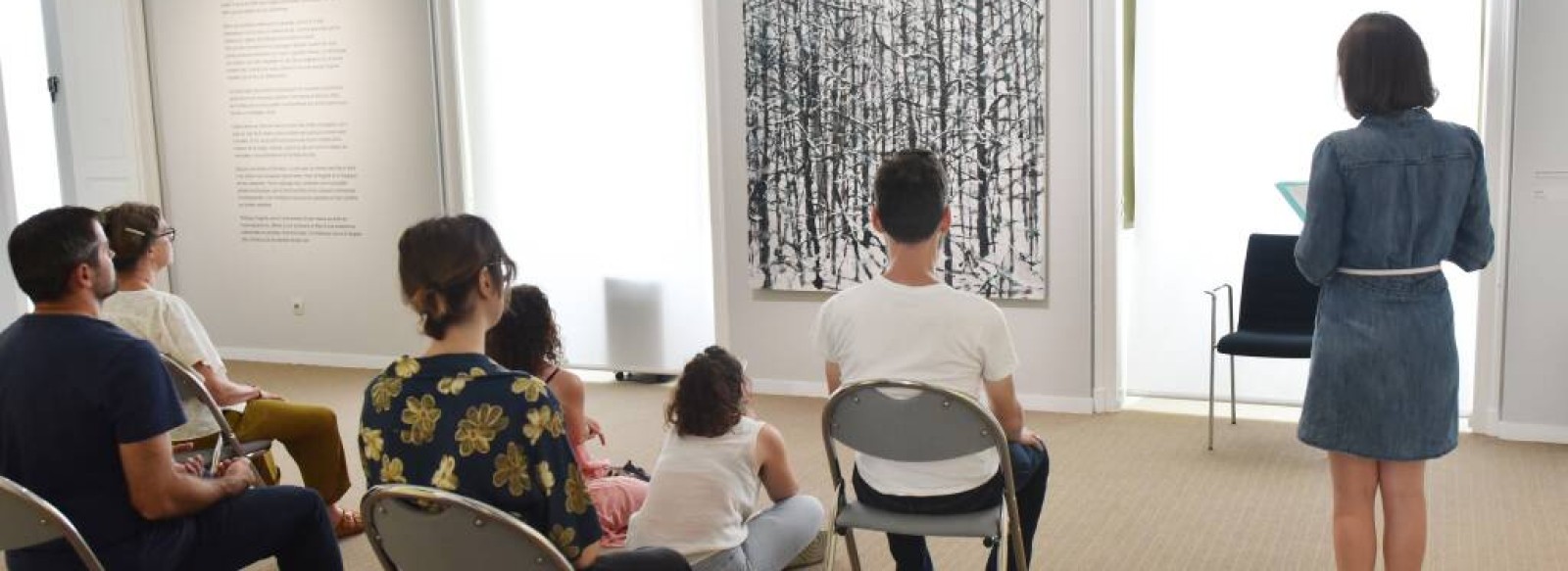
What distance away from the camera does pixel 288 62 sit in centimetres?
751

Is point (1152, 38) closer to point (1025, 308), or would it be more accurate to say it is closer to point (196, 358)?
Answer: point (1025, 308)

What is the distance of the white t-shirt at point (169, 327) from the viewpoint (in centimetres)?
370

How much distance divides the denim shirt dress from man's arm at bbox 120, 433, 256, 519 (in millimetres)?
2334

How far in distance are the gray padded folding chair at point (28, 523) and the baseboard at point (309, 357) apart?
5.03 metres

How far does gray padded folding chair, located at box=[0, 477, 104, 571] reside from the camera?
7.62ft

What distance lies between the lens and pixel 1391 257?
9.14 feet

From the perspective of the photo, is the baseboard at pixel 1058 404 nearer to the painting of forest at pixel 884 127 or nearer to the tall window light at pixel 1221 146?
the tall window light at pixel 1221 146

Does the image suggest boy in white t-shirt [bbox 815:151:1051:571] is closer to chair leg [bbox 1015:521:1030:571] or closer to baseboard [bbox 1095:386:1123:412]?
chair leg [bbox 1015:521:1030:571]

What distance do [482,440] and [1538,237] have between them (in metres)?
4.47

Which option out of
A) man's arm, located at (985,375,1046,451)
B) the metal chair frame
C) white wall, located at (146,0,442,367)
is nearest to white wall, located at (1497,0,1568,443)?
man's arm, located at (985,375,1046,451)

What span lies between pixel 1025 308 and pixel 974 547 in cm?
217

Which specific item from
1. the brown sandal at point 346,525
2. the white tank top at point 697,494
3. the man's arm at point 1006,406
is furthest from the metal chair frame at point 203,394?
the man's arm at point 1006,406

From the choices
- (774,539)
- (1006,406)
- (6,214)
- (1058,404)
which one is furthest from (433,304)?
(6,214)

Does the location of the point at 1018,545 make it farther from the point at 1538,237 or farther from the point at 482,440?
the point at 1538,237
